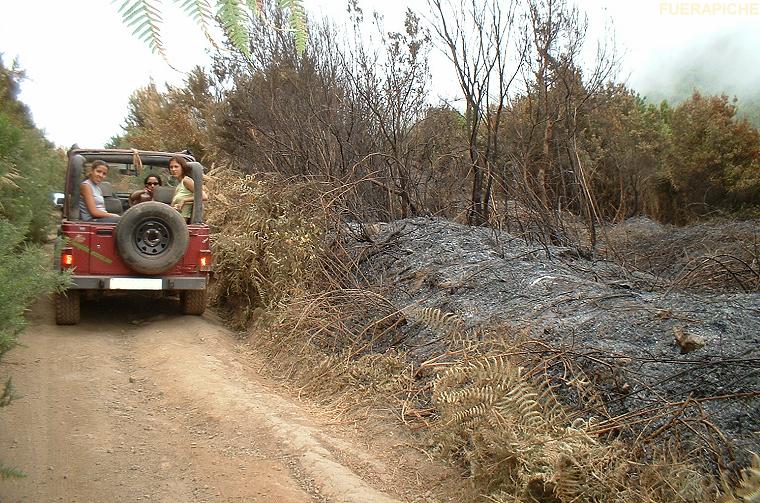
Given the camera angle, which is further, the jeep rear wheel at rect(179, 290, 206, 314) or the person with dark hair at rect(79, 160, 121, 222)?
the jeep rear wheel at rect(179, 290, 206, 314)

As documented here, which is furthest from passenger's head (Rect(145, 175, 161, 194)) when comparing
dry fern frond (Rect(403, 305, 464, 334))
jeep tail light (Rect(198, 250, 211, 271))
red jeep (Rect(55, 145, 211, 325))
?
dry fern frond (Rect(403, 305, 464, 334))

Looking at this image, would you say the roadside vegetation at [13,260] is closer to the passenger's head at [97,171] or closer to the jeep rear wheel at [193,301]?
the passenger's head at [97,171]

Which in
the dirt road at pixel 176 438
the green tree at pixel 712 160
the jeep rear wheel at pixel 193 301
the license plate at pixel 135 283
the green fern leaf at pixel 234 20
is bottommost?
the dirt road at pixel 176 438

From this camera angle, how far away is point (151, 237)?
24.9ft

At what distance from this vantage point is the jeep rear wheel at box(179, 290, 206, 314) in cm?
830

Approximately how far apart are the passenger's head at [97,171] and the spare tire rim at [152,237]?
46.9 inches

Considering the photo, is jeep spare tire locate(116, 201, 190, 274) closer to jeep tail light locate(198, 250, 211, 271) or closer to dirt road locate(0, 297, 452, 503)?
jeep tail light locate(198, 250, 211, 271)

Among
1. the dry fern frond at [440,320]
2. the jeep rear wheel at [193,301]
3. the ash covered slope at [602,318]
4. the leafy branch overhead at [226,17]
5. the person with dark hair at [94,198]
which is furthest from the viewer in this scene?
the jeep rear wheel at [193,301]

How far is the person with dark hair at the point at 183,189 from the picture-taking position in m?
8.58

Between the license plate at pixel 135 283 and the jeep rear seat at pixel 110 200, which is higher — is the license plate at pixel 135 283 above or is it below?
below

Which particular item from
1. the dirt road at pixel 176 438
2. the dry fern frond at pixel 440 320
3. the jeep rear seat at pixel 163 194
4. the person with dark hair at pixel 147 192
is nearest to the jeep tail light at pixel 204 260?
the dirt road at pixel 176 438

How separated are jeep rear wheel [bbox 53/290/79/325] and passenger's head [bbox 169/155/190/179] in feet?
6.66

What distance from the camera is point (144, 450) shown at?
15.0ft

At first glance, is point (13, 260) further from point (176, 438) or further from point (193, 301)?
point (193, 301)
